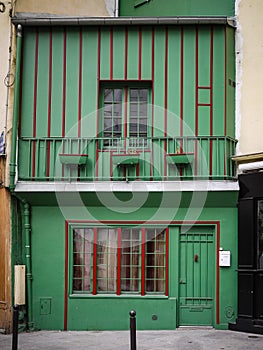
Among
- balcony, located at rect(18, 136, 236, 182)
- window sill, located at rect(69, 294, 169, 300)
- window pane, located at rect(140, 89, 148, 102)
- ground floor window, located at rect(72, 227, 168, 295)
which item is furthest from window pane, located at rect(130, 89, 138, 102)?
window sill, located at rect(69, 294, 169, 300)

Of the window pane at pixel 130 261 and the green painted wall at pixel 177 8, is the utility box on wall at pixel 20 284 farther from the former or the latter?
the green painted wall at pixel 177 8

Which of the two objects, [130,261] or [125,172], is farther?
[130,261]

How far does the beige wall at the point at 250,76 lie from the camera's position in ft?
41.3

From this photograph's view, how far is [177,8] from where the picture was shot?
14.4 m

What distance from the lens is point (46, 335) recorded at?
12.2 meters

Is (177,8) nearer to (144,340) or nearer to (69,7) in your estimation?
(69,7)

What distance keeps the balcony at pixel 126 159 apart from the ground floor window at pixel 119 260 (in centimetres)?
119

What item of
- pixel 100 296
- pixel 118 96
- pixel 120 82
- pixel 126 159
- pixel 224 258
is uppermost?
pixel 120 82

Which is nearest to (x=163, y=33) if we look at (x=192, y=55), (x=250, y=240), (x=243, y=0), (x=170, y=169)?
(x=192, y=55)

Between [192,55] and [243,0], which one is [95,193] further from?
[243,0]

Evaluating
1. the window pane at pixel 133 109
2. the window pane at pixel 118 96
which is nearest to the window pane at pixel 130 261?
the window pane at pixel 133 109

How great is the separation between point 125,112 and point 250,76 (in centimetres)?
266

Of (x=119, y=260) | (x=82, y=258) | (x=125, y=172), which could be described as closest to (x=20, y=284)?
(x=82, y=258)

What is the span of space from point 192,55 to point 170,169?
2.40 meters
